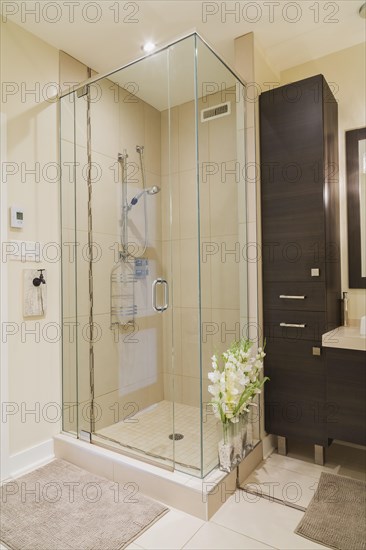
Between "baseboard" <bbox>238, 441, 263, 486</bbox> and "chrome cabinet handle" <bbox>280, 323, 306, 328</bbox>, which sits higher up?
"chrome cabinet handle" <bbox>280, 323, 306, 328</bbox>

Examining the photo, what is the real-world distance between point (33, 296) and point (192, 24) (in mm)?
1998

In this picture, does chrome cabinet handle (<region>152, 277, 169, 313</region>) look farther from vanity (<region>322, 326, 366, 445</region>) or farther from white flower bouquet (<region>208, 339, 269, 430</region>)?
vanity (<region>322, 326, 366, 445</region>)

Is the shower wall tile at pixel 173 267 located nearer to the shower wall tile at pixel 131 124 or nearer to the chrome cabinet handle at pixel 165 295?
the chrome cabinet handle at pixel 165 295

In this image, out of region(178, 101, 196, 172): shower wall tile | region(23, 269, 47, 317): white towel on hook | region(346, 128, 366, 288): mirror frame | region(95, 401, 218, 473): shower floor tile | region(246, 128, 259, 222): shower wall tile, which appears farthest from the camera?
region(346, 128, 366, 288): mirror frame

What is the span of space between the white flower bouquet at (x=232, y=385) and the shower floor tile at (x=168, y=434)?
91 mm

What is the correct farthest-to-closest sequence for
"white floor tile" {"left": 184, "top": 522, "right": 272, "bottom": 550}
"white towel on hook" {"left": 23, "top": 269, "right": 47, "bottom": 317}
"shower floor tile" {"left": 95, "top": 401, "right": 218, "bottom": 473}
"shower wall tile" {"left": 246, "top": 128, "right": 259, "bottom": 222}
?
1. "shower wall tile" {"left": 246, "top": 128, "right": 259, "bottom": 222}
2. "white towel on hook" {"left": 23, "top": 269, "right": 47, "bottom": 317}
3. "shower floor tile" {"left": 95, "top": 401, "right": 218, "bottom": 473}
4. "white floor tile" {"left": 184, "top": 522, "right": 272, "bottom": 550}

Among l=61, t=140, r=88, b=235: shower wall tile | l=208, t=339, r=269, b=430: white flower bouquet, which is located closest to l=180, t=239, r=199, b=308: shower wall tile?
l=208, t=339, r=269, b=430: white flower bouquet

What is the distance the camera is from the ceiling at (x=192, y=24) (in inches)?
81.1

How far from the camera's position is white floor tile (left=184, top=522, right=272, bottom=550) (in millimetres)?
1539

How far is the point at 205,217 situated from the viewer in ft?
6.40

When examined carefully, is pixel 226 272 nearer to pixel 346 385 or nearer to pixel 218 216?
pixel 218 216

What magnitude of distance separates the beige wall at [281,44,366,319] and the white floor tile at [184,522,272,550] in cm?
151

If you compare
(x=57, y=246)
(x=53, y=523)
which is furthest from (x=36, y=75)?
(x=53, y=523)

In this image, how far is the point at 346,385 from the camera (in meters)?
2.00
